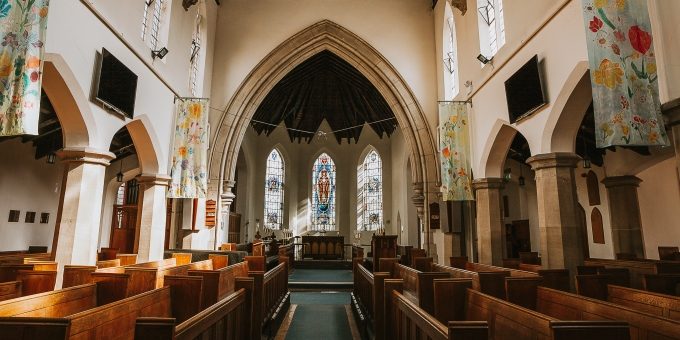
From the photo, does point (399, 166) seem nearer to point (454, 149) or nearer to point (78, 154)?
point (454, 149)

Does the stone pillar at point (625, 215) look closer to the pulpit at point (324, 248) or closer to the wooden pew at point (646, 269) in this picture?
the wooden pew at point (646, 269)

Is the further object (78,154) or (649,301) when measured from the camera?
(78,154)

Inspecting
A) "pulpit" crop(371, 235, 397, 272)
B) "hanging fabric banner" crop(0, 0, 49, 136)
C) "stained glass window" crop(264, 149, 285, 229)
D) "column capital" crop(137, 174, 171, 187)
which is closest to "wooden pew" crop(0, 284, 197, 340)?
"hanging fabric banner" crop(0, 0, 49, 136)

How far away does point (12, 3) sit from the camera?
422cm

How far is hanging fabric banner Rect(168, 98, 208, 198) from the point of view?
8586mm

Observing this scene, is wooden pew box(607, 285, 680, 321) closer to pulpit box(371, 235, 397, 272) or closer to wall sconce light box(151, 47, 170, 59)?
pulpit box(371, 235, 397, 272)

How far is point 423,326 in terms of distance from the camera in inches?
94.8

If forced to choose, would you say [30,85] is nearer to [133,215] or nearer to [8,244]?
[8,244]

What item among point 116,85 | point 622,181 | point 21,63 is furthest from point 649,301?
point 622,181

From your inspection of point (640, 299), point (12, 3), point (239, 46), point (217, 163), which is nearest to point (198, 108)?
point (217, 163)

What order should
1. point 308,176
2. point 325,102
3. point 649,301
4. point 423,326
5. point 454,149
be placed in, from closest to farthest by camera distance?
point 423,326 → point 649,301 → point 454,149 → point 325,102 → point 308,176

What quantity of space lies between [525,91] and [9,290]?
7017 millimetres

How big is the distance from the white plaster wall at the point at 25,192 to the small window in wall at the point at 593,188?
14.1 meters

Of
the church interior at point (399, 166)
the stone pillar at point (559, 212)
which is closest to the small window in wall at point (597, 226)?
the church interior at point (399, 166)
